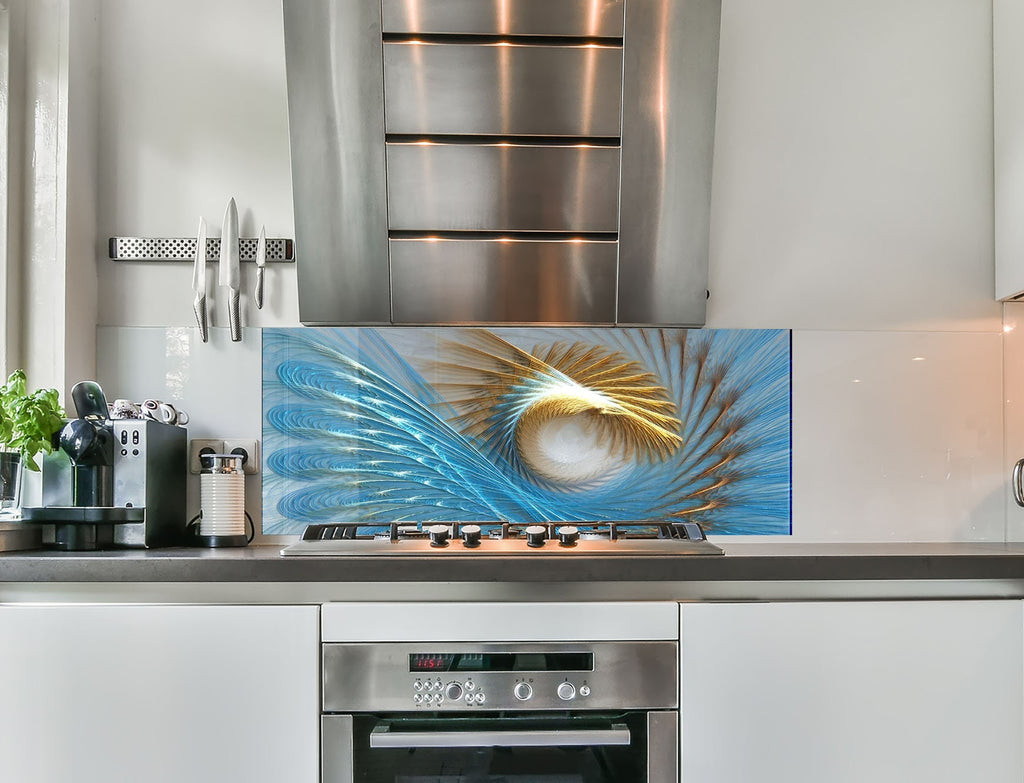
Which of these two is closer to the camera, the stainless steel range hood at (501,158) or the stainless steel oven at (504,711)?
the stainless steel oven at (504,711)

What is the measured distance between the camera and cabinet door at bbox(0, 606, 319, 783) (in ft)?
4.93

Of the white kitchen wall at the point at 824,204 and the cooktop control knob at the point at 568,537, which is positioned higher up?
the white kitchen wall at the point at 824,204

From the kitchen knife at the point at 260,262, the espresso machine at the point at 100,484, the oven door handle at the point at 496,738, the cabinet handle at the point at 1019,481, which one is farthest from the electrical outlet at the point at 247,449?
the cabinet handle at the point at 1019,481

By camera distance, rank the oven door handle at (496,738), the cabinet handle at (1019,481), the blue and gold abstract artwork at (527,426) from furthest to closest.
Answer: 1. the blue and gold abstract artwork at (527,426)
2. the cabinet handle at (1019,481)
3. the oven door handle at (496,738)

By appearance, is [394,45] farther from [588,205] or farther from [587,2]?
[588,205]

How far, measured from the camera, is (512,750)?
1.51 m

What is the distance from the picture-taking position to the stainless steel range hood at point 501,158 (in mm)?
1884

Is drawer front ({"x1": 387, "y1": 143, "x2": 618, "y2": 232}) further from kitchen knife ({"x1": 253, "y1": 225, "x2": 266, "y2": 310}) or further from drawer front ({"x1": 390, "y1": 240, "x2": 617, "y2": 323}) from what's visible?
kitchen knife ({"x1": 253, "y1": 225, "x2": 266, "y2": 310})

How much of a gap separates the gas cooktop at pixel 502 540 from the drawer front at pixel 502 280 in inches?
19.4

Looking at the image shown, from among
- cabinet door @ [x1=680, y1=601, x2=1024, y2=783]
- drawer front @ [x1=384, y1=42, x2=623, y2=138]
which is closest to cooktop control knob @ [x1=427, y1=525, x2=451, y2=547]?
cabinet door @ [x1=680, y1=601, x2=1024, y2=783]

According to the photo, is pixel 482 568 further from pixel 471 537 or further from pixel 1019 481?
pixel 1019 481

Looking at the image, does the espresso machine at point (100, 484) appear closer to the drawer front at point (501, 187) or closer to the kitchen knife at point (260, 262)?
the kitchen knife at point (260, 262)

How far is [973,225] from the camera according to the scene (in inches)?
84.7

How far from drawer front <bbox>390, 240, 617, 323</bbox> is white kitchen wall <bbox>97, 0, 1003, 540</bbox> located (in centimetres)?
33
